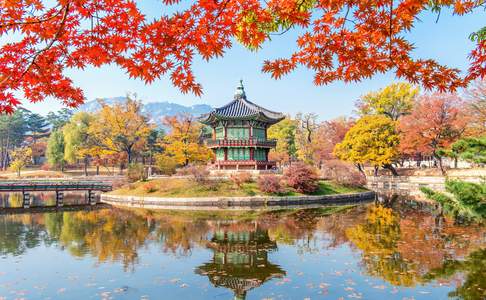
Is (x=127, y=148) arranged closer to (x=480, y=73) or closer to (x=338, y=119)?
(x=338, y=119)

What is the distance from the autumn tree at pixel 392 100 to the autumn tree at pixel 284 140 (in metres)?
13.6

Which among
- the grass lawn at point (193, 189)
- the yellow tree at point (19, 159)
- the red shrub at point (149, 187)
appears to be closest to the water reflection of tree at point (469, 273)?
the grass lawn at point (193, 189)

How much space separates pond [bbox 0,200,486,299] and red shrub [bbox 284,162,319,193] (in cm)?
1131

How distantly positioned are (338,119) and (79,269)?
68991 millimetres

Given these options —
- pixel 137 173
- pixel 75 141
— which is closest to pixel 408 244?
pixel 137 173

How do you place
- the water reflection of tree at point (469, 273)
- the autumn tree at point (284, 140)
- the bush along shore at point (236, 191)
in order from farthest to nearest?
1. the autumn tree at point (284, 140)
2. the bush along shore at point (236, 191)
3. the water reflection of tree at point (469, 273)

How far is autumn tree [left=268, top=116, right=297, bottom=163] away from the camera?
60.7m

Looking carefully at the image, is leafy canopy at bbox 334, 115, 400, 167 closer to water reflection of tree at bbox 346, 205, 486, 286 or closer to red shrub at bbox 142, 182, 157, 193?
water reflection of tree at bbox 346, 205, 486, 286

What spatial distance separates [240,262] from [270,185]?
19863 millimetres

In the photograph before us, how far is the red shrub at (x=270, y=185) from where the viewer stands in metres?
32.5

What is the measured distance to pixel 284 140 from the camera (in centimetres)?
6328

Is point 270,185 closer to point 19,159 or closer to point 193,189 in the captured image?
point 193,189

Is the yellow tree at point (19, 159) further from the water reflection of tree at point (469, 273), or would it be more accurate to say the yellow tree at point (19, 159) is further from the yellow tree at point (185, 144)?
the water reflection of tree at point (469, 273)

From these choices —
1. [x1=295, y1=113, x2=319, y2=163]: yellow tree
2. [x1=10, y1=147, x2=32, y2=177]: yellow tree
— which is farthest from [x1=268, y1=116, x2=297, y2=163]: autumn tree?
[x1=10, y1=147, x2=32, y2=177]: yellow tree
